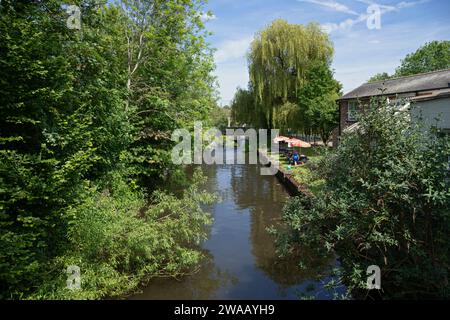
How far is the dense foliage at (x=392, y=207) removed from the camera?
4922 millimetres

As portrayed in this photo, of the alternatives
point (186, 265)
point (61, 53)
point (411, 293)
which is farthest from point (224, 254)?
point (61, 53)

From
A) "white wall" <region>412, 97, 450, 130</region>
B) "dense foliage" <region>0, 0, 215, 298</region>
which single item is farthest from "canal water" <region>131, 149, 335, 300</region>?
"white wall" <region>412, 97, 450, 130</region>

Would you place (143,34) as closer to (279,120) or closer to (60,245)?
(60,245)

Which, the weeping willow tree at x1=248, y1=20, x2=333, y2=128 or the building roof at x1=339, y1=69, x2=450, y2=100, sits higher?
the weeping willow tree at x1=248, y1=20, x2=333, y2=128

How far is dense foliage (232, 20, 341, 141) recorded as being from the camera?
28.5 meters

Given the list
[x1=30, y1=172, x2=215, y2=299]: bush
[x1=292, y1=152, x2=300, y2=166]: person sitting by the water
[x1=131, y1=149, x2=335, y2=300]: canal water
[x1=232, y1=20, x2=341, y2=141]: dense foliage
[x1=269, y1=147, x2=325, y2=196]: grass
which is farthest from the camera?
[x1=232, y1=20, x2=341, y2=141]: dense foliage

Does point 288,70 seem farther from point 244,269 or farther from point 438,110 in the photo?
point 244,269

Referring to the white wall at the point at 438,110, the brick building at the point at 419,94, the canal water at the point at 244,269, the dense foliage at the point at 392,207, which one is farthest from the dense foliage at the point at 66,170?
the white wall at the point at 438,110

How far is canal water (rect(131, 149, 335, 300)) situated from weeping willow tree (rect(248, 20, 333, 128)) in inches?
704

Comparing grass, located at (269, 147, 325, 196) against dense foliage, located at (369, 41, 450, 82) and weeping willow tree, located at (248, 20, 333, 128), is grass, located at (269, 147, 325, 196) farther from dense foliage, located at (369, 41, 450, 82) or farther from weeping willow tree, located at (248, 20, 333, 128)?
dense foliage, located at (369, 41, 450, 82)

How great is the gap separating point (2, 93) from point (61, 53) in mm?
1890

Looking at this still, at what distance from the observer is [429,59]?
51.4 meters

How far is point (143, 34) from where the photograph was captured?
41.0ft

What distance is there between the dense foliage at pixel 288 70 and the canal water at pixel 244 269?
15.8 m
